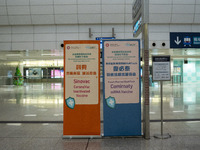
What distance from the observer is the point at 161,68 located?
14.1ft

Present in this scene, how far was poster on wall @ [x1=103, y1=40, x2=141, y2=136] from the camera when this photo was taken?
4.20 m

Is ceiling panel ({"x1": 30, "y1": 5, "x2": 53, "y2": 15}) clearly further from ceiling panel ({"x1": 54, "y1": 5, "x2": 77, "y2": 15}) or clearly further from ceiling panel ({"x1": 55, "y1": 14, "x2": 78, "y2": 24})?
ceiling panel ({"x1": 55, "y1": 14, "x2": 78, "y2": 24})

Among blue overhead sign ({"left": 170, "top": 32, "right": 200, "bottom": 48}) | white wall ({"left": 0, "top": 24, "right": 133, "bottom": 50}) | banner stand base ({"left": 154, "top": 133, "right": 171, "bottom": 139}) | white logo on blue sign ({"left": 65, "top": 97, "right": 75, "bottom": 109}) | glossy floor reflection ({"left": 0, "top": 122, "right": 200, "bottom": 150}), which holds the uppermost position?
white wall ({"left": 0, "top": 24, "right": 133, "bottom": 50})

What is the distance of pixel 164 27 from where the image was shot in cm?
1428

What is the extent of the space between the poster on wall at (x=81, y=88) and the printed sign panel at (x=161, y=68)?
4.17 feet

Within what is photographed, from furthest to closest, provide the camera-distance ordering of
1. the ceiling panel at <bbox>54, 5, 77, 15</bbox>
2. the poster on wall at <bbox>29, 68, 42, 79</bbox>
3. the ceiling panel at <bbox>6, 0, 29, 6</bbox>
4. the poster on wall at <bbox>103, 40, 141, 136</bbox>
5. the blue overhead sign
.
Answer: the poster on wall at <bbox>29, 68, 42, 79</bbox>
the ceiling panel at <bbox>54, 5, 77, 15</bbox>
the ceiling panel at <bbox>6, 0, 29, 6</bbox>
the blue overhead sign
the poster on wall at <bbox>103, 40, 141, 136</bbox>

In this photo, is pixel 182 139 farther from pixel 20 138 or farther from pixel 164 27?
pixel 164 27

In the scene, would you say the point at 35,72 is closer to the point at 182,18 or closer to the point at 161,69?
the point at 182,18

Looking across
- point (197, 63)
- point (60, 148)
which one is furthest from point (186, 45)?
point (197, 63)

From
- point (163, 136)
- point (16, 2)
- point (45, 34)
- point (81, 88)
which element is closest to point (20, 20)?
point (16, 2)

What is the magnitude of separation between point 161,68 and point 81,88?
183cm

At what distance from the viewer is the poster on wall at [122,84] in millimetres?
4195

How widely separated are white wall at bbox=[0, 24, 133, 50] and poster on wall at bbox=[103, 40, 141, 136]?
34.0ft

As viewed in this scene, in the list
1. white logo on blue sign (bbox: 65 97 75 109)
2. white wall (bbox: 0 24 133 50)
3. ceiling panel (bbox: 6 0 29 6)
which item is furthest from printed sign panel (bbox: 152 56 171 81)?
ceiling panel (bbox: 6 0 29 6)
